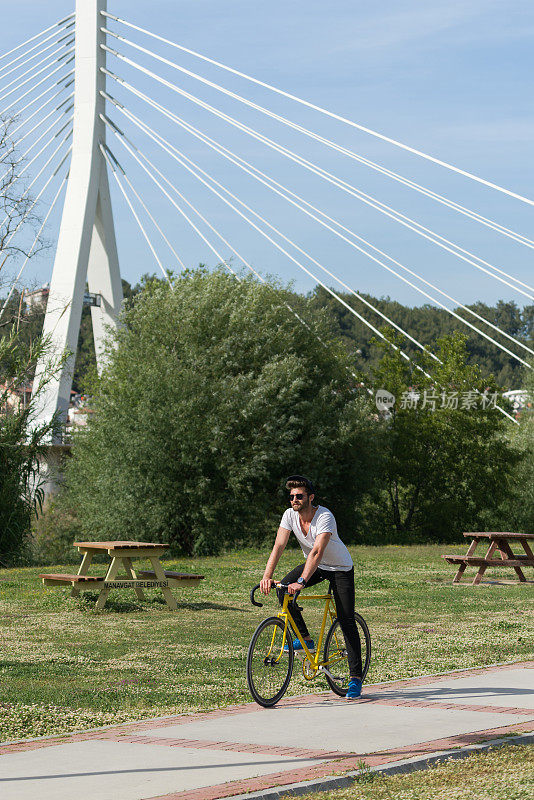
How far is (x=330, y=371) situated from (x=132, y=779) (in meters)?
27.7

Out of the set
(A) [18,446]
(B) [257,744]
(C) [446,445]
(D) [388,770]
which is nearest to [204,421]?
(A) [18,446]

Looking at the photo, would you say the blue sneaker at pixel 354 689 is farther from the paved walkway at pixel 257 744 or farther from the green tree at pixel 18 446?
the green tree at pixel 18 446

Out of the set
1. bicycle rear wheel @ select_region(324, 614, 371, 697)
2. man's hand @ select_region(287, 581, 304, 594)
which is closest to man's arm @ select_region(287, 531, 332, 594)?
man's hand @ select_region(287, 581, 304, 594)

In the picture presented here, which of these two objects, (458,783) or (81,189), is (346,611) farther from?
(81,189)

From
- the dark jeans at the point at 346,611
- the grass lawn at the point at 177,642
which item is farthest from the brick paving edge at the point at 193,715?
the dark jeans at the point at 346,611

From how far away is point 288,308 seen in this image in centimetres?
3084

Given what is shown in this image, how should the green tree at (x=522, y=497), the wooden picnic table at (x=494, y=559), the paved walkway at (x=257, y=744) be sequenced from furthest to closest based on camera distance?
the green tree at (x=522, y=497) → the wooden picnic table at (x=494, y=559) → the paved walkway at (x=257, y=744)

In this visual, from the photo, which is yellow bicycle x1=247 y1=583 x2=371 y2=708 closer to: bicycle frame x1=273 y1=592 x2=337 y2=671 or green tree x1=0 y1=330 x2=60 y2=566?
bicycle frame x1=273 y1=592 x2=337 y2=671

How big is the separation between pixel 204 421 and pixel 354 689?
21.1 meters

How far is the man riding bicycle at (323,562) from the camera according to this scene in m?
7.00

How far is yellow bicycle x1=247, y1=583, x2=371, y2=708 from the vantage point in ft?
22.0

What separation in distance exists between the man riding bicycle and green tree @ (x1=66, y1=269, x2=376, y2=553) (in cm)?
2031

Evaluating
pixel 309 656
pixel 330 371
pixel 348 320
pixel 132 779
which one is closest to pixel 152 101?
pixel 330 371

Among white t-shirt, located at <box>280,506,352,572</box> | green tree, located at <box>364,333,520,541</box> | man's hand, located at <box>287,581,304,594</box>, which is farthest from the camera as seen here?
green tree, located at <box>364,333,520,541</box>
